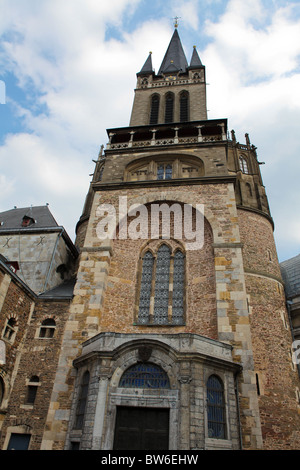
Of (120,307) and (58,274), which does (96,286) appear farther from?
(58,274)

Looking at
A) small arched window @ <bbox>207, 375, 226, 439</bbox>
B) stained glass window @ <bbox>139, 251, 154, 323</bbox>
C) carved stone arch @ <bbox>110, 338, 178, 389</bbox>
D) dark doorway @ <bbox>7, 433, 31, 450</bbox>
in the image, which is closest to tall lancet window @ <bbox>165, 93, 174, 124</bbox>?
stained glass window @ <bbox>139, 251, 154, 323</bbox>

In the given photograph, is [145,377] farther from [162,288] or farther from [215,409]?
[162,288]

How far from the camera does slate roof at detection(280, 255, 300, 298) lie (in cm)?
1730

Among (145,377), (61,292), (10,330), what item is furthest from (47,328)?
(145,377)

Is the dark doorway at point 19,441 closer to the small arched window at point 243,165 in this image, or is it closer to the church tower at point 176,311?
the church tower at point 176,311

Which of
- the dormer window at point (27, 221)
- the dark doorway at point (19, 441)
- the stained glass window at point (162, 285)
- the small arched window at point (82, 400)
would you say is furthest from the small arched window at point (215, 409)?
the dormer window at point (27, 221)

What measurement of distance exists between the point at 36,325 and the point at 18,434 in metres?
3.67

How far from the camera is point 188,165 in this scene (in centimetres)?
1728

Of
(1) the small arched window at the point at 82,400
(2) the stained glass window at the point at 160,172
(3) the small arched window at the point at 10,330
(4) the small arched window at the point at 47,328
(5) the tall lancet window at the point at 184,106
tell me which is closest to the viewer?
(1) the small arched window at the point at 82,400

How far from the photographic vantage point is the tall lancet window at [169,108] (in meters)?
23.4

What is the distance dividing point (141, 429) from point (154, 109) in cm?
2078

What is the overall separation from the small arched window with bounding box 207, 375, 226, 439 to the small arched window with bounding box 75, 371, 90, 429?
146 inches

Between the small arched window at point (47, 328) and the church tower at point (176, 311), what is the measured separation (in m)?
1.17
